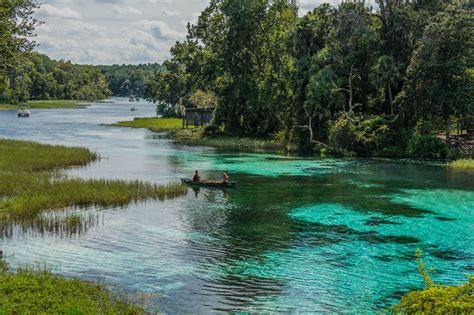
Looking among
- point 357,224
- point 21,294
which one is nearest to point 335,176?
point 357,224

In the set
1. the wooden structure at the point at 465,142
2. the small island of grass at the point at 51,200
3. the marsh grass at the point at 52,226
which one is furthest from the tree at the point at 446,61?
the marsh grass at the point at 52,226

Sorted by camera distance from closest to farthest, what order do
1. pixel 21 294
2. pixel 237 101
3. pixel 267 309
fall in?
1. pixel 21 294
2. pixel 267 309
3. pixel 237 101

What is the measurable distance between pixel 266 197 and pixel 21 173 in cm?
1735

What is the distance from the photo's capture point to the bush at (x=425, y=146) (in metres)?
59.8

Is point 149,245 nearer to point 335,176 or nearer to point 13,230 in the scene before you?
point 13,230

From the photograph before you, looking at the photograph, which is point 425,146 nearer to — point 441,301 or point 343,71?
point 343,71

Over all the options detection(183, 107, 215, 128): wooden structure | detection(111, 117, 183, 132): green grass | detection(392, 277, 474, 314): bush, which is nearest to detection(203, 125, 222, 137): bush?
detection(183, 107, 215, 128): wooden structure

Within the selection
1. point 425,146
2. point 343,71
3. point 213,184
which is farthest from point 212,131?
point 213,184

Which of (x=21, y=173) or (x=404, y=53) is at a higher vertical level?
(x=404, y=53)

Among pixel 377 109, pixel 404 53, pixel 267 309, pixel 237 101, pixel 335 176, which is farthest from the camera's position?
pixel 237 101

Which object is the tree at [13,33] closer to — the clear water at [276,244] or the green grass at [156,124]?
the clear water at [276,244]

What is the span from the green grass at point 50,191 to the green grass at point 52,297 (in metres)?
10.3

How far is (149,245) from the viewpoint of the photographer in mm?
25078

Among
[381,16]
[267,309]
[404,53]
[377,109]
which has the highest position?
[381,16]
